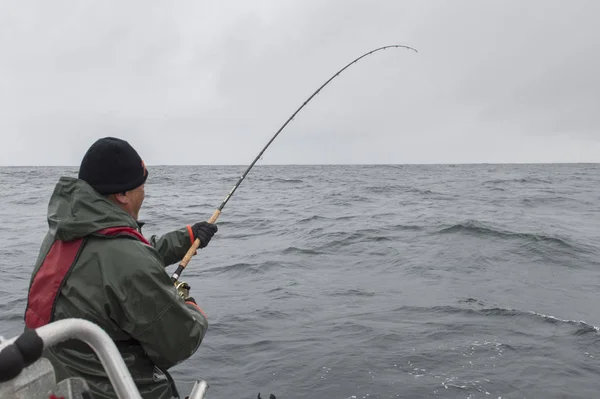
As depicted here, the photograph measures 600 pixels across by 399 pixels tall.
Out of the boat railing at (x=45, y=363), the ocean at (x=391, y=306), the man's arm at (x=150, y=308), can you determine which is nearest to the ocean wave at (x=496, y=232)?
the ocean at (x=391, y=306)

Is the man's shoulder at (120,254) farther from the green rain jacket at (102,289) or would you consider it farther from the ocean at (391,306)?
the ocean at (391,306)

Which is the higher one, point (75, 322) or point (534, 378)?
point (75, 322)

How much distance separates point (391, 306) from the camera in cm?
805

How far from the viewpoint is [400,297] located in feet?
28.1

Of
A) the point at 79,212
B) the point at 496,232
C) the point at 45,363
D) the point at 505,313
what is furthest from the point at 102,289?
the point at 496,232

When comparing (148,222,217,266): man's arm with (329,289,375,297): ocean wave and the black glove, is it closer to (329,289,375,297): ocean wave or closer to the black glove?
the black glove

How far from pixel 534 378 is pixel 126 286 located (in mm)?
4745

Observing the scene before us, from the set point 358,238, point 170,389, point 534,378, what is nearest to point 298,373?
point 534,378

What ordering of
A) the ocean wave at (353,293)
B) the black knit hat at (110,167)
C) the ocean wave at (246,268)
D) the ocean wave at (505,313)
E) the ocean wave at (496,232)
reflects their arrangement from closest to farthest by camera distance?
the black knit hat at (110,167) < the ocean wave at (505,313) < the ocean wave at (353,293) < the ocean wave at (246,268) < the ocean wave at (496,232)

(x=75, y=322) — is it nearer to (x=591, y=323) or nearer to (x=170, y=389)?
(x=170, y=389)

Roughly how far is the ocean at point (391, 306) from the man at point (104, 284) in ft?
10.1

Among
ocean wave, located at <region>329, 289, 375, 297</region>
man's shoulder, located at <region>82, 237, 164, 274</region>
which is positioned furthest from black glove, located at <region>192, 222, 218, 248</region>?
ocean wave, located at <region>329, 289, 375, 297</region>

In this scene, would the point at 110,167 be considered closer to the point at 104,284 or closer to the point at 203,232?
the point at 104,284

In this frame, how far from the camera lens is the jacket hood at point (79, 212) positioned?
2273 millimetres
